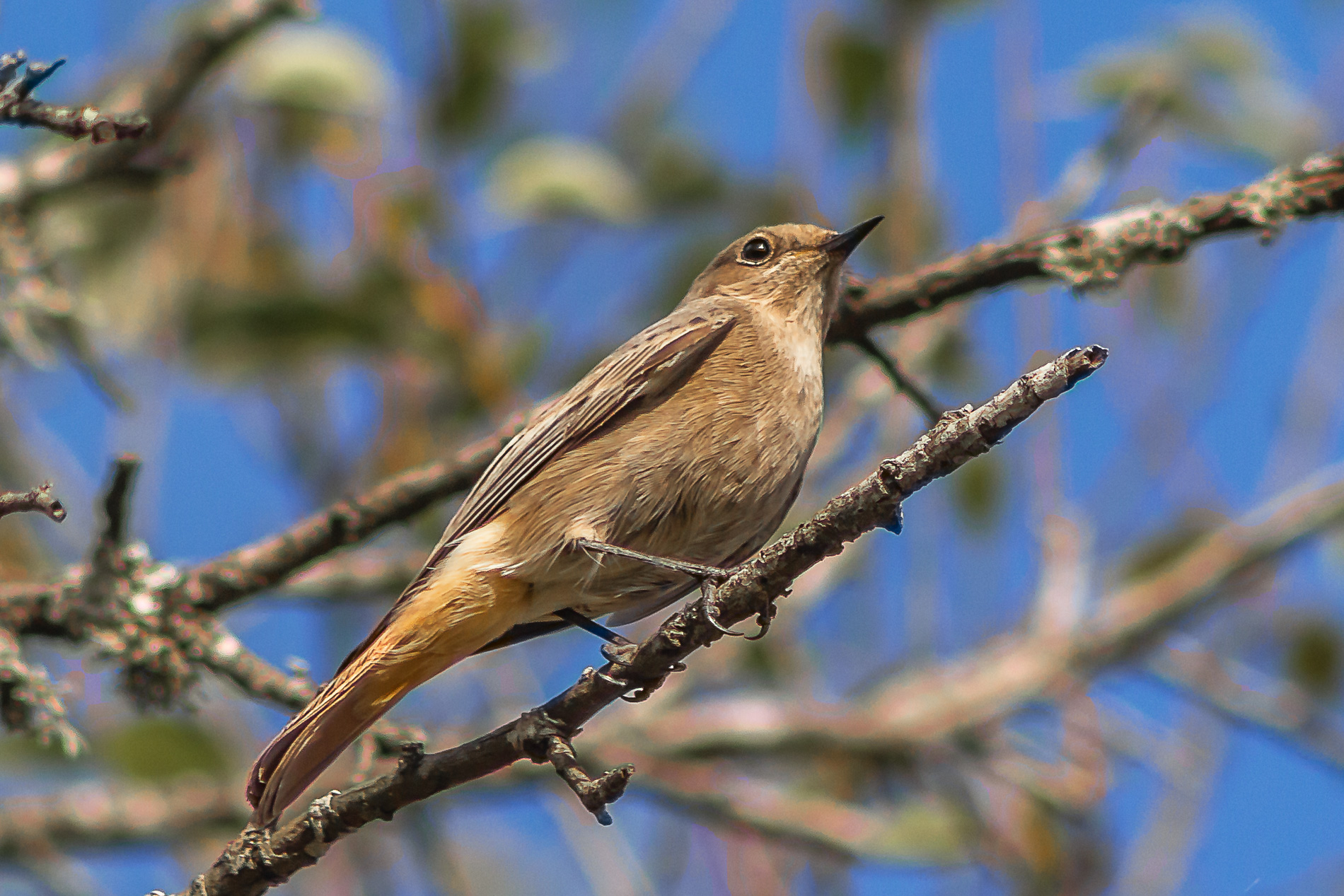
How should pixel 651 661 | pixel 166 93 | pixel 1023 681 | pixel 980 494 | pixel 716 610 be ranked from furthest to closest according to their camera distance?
pixel 980 494, pixel 1023 681, pixel 166 93, pixel 651 661, pixel 716 610

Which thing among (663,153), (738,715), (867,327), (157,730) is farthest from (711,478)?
(663,153)

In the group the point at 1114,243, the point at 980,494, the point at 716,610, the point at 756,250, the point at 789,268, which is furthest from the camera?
the point at 980,494

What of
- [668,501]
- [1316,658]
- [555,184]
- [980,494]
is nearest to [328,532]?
[668,501]

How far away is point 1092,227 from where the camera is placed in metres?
4.39

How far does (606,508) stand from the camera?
4.24 meters

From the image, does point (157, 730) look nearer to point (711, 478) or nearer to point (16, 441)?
point (16, 441)

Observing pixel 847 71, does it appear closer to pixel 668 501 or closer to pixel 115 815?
pixel 668 501

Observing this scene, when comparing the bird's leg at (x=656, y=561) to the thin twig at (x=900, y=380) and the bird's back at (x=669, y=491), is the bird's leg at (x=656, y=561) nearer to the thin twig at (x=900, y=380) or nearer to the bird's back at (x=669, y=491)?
the bird's back at (x=669, y=491)

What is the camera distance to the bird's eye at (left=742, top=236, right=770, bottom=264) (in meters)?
5.55

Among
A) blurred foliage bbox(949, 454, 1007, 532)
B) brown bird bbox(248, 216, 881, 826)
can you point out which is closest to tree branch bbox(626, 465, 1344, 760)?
blurred foliage bbox(949, 454, 1007, 532)

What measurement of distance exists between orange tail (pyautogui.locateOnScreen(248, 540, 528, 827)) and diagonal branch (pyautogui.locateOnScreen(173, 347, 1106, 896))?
17cm

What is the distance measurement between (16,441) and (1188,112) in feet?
19.3

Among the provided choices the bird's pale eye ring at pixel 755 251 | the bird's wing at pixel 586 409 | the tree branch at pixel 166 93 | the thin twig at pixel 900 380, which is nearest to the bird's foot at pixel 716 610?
the bird's wing at pixel 586 409

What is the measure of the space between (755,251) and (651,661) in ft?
8.76
